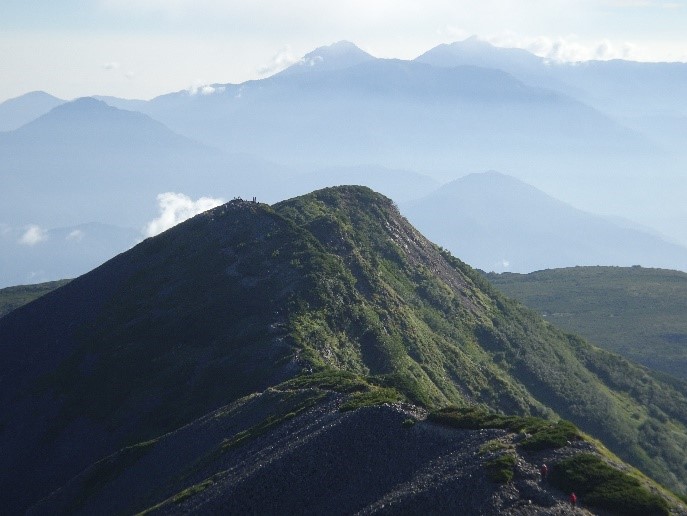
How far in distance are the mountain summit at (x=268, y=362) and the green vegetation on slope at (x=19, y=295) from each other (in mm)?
44952

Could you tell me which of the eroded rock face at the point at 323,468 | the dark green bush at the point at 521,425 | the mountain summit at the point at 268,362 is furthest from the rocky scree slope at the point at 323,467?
the dark green bush at the point at 521,425

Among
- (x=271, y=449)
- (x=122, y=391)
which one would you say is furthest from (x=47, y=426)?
(x=271, y=449)

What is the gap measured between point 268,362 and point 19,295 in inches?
4195

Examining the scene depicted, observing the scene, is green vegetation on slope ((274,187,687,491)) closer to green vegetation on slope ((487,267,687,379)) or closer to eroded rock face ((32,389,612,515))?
eroded rock face ((32,389,612,515))

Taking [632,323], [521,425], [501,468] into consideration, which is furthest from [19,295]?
[501,468]

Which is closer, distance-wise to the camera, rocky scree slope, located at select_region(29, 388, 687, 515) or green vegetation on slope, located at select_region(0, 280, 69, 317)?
rocky scree slope, located at select_region(29, 388, 687, 515)

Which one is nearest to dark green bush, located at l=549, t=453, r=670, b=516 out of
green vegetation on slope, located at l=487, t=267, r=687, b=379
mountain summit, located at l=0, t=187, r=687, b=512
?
mountain summit, located at l=0, t=187, r=687, b=512

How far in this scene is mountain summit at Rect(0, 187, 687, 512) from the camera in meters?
56.6

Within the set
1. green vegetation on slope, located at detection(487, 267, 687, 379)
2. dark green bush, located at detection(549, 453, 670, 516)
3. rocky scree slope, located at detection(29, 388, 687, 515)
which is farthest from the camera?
green vegetation on slope, located at detection(487, 267, 687, 379)

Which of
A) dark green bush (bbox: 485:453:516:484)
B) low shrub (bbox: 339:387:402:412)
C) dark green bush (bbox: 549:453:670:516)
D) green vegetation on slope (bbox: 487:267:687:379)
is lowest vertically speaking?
green vegetation on slope (bbox: 487:267:687:379)

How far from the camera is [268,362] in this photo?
230 ft

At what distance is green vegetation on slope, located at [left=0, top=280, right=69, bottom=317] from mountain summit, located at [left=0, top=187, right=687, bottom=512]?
44952 millimetres

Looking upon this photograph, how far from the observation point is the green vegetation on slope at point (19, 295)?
15062 centimetres

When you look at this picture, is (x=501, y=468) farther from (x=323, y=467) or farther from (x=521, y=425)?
(x=323, y=467)
